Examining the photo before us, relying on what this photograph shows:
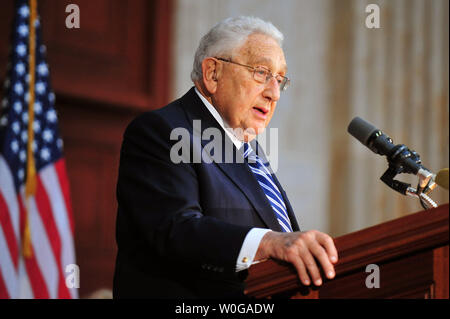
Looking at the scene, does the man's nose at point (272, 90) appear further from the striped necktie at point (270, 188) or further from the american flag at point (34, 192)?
the american flag at point (34, 192)

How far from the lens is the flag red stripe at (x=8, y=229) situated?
3.60 m

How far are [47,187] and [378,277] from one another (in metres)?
2.75

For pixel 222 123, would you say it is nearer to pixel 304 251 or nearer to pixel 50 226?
pixel 304 251

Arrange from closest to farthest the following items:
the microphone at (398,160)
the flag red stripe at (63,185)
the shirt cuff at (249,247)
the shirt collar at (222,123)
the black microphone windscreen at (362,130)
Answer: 1. the shirt cuff at (249,247)
2. the microphone at (398,160)
3. the black microphone windscreen at (362,130)
4. the shirt collar at (222,123)
5. the flag red stripe at (63,185)

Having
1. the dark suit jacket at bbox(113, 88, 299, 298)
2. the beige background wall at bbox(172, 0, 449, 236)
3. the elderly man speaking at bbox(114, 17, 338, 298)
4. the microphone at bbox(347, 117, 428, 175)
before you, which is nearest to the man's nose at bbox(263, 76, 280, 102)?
the elderly man speaking at bbox(114, 17, 338, 298)

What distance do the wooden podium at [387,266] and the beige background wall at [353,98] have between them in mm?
4206

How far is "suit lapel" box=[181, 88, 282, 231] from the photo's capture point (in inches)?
78.4

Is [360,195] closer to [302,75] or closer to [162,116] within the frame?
[302,75]

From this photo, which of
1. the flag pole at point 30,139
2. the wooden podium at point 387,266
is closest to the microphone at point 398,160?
the wooden podium at point 387,266

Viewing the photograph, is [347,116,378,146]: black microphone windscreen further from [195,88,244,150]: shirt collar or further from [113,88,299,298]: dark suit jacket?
[195,88,244,150]: shirt collar

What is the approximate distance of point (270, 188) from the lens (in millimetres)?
2180

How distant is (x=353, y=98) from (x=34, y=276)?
3396mm

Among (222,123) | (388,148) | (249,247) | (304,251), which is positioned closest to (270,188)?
(222,123)
